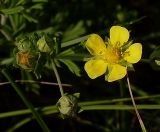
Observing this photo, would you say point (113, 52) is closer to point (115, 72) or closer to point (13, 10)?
point (115, 72)

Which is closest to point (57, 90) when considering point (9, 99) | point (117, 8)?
point (9, 99)

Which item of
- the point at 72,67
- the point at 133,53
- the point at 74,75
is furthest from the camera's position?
the point at 74,75

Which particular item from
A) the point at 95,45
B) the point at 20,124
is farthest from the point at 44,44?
the point at 20,124

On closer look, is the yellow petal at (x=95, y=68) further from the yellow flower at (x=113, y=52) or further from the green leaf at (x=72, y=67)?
the green leaf at (x=72, y=67)

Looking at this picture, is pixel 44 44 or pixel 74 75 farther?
pixel 74 75

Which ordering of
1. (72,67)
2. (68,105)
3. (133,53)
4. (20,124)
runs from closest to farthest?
(68,105), (133,53), (72,67), (20,124)

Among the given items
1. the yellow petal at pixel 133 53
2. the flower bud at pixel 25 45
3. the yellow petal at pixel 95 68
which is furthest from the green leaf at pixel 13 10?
the yellow petal at pixel 133 53

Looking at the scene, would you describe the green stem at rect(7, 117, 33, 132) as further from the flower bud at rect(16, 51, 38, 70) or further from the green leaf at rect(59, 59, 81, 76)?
the flower bud at rect(16, 51, 38, 70)

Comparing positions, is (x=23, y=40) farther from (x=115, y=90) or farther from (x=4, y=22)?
(x=115, y=90)
